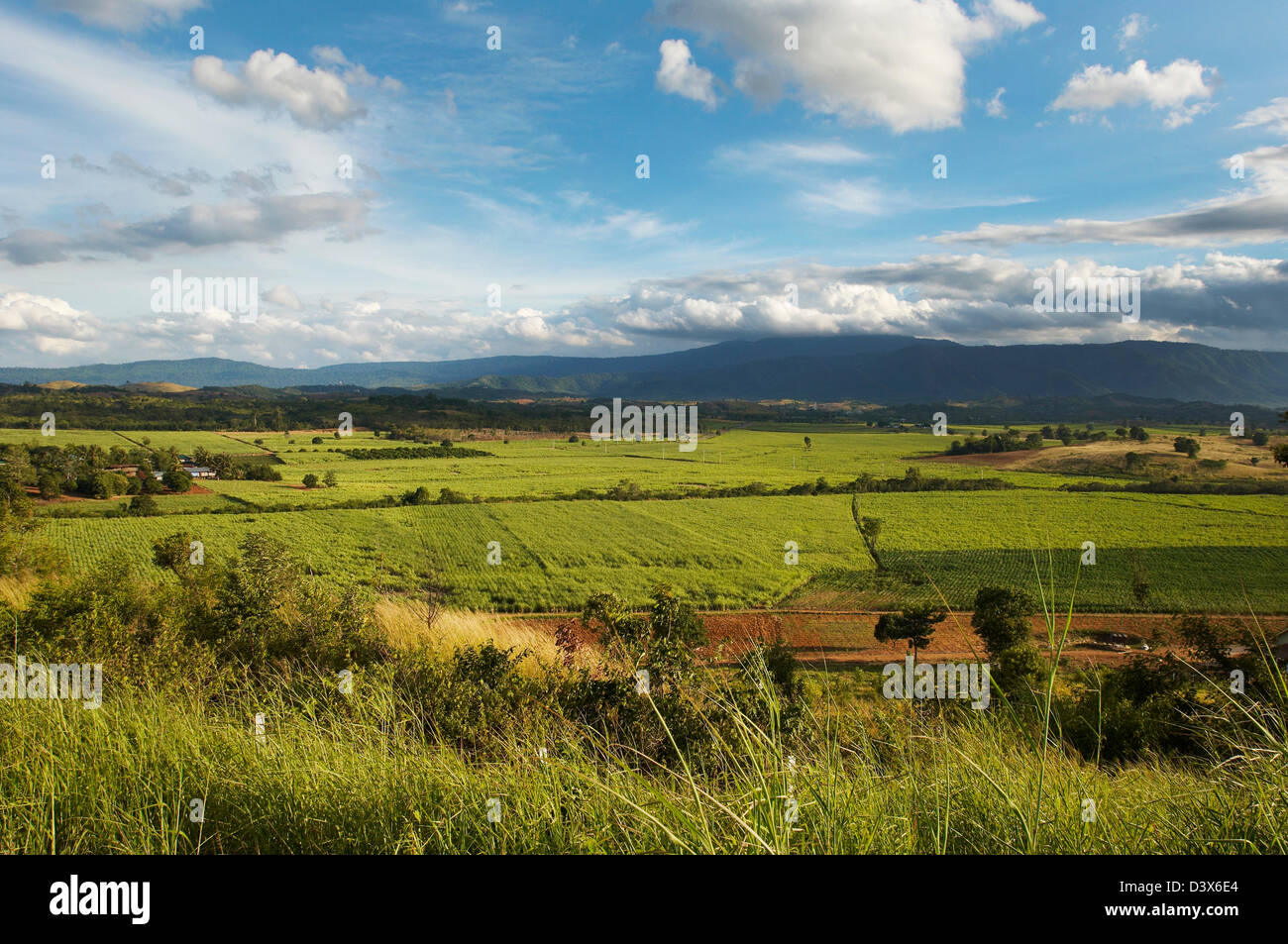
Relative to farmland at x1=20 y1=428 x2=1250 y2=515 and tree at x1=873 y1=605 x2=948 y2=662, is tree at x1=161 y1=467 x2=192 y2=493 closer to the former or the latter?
farmland at x1=20 y1=428 x2=1250 y2=515

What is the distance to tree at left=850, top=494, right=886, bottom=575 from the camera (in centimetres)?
5537

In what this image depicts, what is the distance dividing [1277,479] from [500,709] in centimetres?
10998

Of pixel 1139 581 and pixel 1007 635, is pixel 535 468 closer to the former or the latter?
pixel 1139 581

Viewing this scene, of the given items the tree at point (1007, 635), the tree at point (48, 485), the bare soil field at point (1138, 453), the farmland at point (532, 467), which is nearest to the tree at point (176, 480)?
the farmland at point (532, 467)

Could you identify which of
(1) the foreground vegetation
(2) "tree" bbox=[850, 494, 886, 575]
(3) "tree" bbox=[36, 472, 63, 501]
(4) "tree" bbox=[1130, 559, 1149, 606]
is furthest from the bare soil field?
(3) "tree" bbox=[36, 472, 63, 501]

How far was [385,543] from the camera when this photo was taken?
5306cm

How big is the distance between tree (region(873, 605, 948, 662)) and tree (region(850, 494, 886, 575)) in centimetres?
1945

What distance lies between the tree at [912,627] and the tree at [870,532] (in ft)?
63.8

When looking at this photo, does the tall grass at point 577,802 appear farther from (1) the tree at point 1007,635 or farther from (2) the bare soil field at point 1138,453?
(2) the bare soil field at point 1138,453

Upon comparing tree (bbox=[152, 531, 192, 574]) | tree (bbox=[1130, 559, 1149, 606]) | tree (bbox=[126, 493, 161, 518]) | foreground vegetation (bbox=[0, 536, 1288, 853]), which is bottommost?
tree (bbox=[1130, 559, 1149, 606])

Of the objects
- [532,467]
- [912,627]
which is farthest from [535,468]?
[912,627]

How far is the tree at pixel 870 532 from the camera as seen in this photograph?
55369 millimetres
